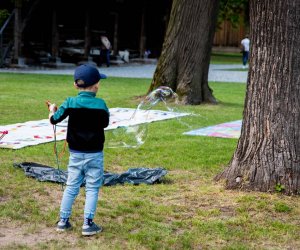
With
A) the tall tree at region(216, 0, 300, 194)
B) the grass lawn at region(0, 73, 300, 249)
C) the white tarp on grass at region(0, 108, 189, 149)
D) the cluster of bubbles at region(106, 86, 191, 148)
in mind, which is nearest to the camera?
the grass lawn at region(0, 73, 300, 249)

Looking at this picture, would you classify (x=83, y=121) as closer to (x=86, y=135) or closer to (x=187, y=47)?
(x=86, y=135)

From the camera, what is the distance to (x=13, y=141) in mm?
9719

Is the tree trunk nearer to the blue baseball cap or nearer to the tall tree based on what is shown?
the tall tree

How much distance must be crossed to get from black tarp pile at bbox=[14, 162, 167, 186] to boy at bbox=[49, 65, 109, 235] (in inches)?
67.5

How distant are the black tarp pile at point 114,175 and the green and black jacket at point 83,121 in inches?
72.4

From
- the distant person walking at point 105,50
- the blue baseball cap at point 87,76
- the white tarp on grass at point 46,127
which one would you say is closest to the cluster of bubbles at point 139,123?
the white tarp on grass at point 46,127

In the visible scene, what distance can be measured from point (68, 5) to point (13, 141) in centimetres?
2207

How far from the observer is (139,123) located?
12000 mm

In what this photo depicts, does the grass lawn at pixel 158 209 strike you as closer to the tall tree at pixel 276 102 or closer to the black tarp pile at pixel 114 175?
the black tarp pile at pixel 114 175

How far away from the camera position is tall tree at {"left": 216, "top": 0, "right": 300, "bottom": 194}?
659 cm

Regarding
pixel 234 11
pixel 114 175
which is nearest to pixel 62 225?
pixel 114 175

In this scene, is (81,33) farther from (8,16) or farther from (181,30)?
(181,30)

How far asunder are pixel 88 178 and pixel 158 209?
992 millimetres

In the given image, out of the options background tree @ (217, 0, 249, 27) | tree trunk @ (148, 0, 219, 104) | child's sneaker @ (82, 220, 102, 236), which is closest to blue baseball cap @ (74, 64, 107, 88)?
child's sneaker @ (82, 220, 102, 236)
